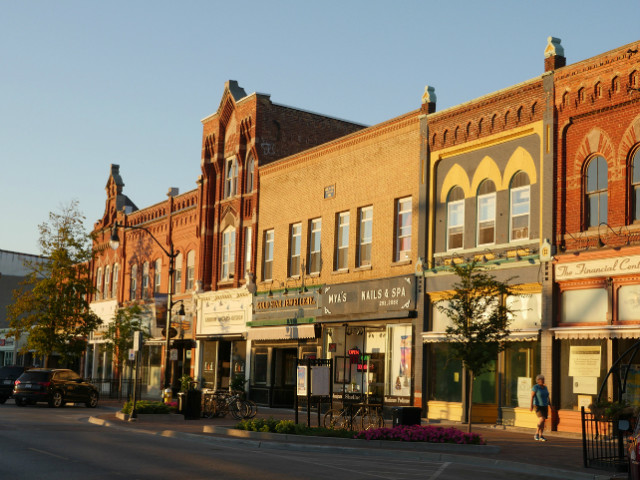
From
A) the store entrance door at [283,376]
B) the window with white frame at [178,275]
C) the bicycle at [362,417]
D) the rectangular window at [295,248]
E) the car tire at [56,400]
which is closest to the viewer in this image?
the bicycle at [362,417]

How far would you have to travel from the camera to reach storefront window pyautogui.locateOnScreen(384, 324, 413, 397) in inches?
1188

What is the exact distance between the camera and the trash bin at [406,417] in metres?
21.4

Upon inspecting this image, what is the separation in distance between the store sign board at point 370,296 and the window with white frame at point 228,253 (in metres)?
8.94

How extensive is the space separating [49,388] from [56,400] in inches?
27.7

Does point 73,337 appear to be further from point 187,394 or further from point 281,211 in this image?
point 187,394

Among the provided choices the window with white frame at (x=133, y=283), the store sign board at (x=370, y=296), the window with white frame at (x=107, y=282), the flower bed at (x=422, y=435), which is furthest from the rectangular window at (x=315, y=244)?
the window with white frame at (x=107, y=282)

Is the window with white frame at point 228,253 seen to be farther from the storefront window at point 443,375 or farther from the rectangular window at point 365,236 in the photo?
the storefront window at point 443,375

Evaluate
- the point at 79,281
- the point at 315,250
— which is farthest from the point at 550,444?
the point at 79,281

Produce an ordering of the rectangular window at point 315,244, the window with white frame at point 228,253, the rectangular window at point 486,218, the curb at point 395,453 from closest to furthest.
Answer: the curb at point 395,453 → the rectangular window at point 486,218 → the rectangular window at point 315,244 → the window with white frame at point 228,253

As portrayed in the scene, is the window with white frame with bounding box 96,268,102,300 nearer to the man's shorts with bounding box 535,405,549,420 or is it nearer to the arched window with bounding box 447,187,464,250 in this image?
the arched window with bounding box 447,187,464,250

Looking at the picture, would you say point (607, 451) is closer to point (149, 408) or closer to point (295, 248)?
point (149, 408)

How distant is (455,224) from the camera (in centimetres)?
2928

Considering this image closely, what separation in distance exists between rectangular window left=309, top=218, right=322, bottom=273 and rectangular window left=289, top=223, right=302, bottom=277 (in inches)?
33.3

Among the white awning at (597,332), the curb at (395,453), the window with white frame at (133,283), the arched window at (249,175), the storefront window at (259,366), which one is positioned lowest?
the curb at (395,453)
